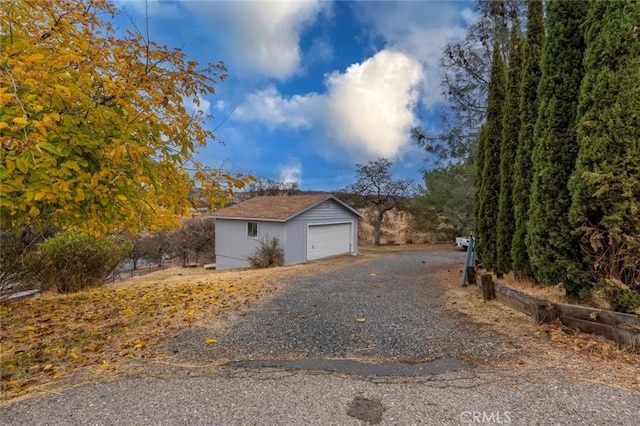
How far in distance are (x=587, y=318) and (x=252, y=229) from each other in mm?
13805

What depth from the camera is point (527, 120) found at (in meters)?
5.48

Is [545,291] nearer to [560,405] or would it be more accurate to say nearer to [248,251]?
[560,405]

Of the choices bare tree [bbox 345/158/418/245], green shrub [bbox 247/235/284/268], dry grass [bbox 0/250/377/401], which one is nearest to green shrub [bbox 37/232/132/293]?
dry grass [bbox 0/250/377/401]

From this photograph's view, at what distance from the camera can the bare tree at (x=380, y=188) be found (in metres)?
23.1

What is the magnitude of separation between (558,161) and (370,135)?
5280 mm

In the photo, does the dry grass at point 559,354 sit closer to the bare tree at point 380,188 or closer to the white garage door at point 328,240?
the white garage door at point 328,240

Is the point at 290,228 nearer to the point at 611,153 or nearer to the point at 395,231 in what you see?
the point at 611,153

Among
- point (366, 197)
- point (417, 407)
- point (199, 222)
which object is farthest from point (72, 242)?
point (366, 197)

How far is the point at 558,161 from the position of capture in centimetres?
443

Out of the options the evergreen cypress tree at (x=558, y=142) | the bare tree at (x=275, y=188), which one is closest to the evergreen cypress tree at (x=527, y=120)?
the evergreen cypress tree at (x=558, y=142)

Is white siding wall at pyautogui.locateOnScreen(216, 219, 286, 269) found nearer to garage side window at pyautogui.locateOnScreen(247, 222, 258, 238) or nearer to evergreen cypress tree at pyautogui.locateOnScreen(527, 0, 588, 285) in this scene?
garage side window at pyautogui.locateOnScreen(247, 222, 258, 238)

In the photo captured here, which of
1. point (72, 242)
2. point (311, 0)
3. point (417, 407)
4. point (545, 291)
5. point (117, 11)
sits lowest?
point (417, 407)

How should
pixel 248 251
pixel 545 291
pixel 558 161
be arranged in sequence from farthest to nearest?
pixel 248 251 < pixel 545 291 < pixel 558 161

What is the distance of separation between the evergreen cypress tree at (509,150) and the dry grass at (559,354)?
1.61m
